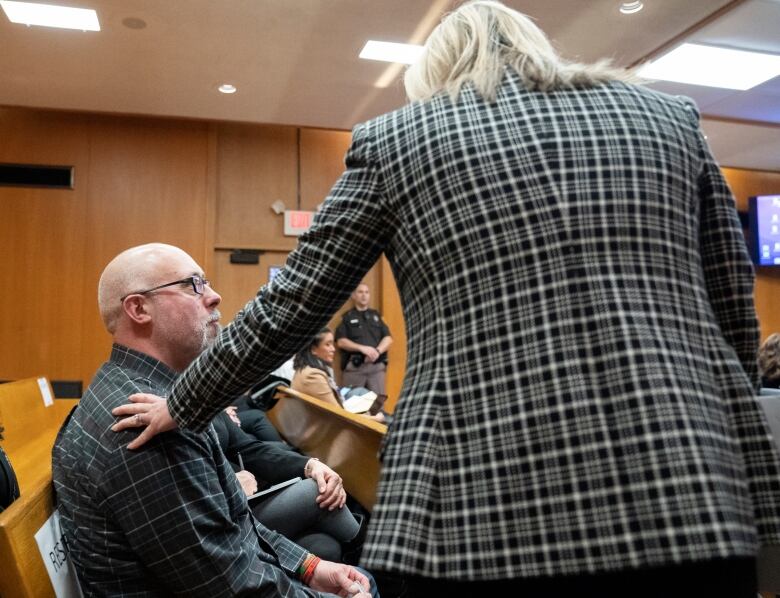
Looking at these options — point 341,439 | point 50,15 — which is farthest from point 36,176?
point 341,439

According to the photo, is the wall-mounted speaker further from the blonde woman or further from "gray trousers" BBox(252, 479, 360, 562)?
the blonde woman

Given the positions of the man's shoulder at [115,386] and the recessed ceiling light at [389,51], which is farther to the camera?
the recessed ceiling light at [389,51]

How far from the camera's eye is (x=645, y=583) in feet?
2.49

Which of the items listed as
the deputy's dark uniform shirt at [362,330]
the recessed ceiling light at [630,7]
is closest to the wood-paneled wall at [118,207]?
the deputy's dark uniform shirt at [362,330]

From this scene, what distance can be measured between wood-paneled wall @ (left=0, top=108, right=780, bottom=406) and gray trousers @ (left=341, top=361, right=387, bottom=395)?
1.17ft

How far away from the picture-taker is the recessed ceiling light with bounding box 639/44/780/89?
507cm

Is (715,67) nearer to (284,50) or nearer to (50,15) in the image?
(284,50)

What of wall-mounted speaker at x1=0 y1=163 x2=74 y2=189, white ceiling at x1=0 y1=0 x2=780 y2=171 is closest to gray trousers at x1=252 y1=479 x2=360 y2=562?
white ceiling at x1=0 y1=0 x2=780 y2=171

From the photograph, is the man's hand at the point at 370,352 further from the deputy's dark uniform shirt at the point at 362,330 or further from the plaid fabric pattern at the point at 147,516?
the plaid fabric pattern at the point at 147,516

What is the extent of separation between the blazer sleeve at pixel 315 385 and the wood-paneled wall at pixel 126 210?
11.3 feet

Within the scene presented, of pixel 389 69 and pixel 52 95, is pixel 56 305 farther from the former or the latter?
pixel 389 69

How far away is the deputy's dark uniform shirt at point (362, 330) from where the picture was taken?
278 inches

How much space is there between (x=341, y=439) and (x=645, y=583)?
2.04 metres

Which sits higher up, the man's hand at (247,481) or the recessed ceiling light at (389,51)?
the recessed ceiling light at (389,51)
